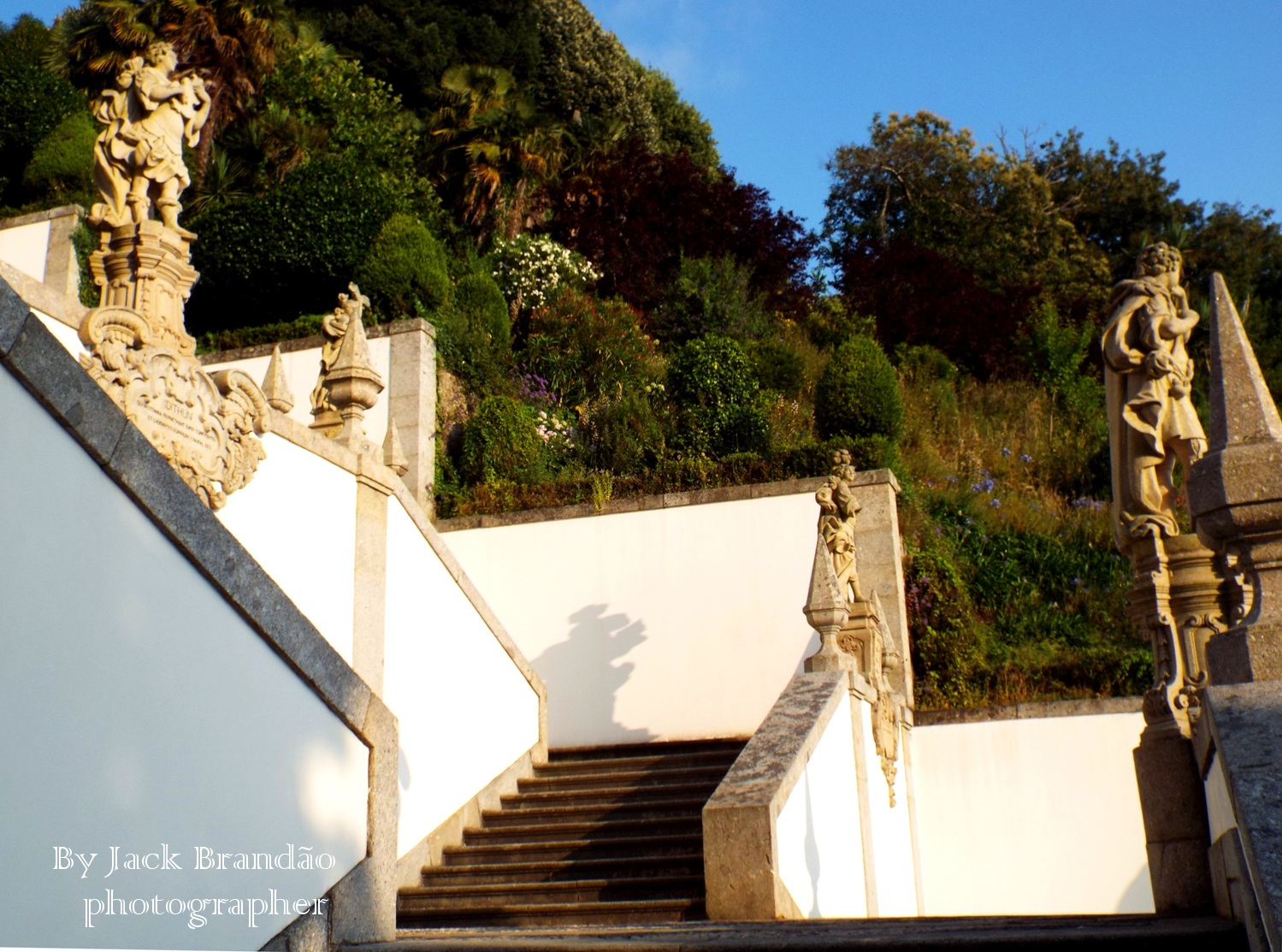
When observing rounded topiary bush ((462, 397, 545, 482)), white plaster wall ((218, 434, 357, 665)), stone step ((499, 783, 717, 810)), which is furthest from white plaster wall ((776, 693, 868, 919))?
rounded topiary bush ((462, 397, 545, 482))

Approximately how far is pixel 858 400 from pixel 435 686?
7.50m

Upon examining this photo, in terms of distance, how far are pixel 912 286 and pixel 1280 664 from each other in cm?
1931

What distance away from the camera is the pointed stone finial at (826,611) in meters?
8.52

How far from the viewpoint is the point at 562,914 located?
7.60m

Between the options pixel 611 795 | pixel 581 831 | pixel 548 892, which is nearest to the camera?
pixel 548 892

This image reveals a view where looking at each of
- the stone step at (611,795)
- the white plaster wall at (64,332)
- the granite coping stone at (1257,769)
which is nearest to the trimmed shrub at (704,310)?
the stone step at (611,795)

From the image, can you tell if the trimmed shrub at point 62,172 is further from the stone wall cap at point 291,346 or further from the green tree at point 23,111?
the stone wall cap at point 291,346

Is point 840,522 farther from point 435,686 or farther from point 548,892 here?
point 548,892

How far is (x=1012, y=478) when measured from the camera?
16.8 meters

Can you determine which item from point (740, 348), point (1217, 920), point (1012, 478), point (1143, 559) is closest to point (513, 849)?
point (1143, 559)

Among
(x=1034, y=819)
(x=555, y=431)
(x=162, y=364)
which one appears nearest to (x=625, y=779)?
(x=1034, y=819)

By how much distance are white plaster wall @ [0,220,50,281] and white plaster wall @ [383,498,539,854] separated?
890cm

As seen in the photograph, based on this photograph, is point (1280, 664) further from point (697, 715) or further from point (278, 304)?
point (278, 304)

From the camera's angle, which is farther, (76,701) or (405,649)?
(405,649)
